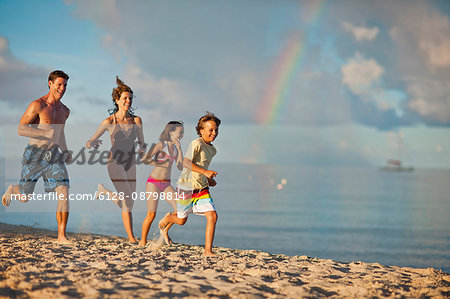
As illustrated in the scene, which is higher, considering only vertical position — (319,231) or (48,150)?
(48,150)

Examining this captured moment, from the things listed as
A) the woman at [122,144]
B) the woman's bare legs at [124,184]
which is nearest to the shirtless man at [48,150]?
the woman at [122,144]

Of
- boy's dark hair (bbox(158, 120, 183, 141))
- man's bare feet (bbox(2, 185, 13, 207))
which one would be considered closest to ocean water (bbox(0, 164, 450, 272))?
man's bare feet (bbox(2, 185, 13, 207))

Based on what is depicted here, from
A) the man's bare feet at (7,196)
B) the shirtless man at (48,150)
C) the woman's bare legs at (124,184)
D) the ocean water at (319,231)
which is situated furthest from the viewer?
the ocean water at (319,231)

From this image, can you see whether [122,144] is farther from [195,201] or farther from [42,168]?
[195,201]

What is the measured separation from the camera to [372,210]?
42281 mm

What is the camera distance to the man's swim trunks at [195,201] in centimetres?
632

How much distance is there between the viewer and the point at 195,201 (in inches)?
253

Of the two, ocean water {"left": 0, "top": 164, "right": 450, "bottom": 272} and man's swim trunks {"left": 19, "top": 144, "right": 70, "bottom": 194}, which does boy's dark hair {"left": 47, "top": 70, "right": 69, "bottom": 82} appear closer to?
man's swim trunks {"left": 19, "top": 144, "right": 70, "bottom": 194}

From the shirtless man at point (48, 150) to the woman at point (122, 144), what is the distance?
22.9 inches

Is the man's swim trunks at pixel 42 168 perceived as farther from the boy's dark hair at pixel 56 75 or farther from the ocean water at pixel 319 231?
the ocean water at pixel 319 231

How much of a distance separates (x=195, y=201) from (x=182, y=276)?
156 cm

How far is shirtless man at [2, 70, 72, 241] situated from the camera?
6.83 m

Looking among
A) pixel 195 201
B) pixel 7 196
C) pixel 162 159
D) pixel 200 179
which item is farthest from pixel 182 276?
pixel 7 196

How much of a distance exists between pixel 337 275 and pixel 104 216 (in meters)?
28.0
